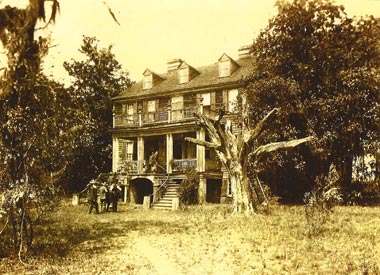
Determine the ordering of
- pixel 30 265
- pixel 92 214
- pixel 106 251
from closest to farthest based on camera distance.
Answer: pixel 30 265 → pixel 106 251 → pixel 92 214

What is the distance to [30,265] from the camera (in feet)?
30.1

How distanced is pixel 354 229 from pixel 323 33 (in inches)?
506

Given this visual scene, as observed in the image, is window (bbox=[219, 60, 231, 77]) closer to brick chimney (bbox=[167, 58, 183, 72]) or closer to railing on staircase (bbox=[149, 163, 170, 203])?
brick chimney (bbox=[167, 58, 183, 72])

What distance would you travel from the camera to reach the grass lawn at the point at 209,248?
8.60m

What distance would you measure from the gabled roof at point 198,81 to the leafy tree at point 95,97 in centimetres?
466

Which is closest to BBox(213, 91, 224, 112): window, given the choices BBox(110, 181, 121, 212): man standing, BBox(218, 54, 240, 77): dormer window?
BBox(218, 54, 240, 77): dormer window

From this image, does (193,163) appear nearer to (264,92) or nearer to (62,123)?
(264,92)

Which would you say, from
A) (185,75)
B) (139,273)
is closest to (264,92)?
(185,75)

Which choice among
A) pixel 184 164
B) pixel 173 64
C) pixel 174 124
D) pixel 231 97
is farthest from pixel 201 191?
pixel 173 64

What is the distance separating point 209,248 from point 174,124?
17.2 meters

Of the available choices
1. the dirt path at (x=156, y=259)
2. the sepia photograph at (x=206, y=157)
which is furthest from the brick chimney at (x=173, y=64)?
the dirt path at (x=156, y=259)

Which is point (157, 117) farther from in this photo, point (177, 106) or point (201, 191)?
point (201, 191)

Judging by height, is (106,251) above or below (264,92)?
below

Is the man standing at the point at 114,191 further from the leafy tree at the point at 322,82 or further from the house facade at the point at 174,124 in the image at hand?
the leafy tree at the point at 322,82
